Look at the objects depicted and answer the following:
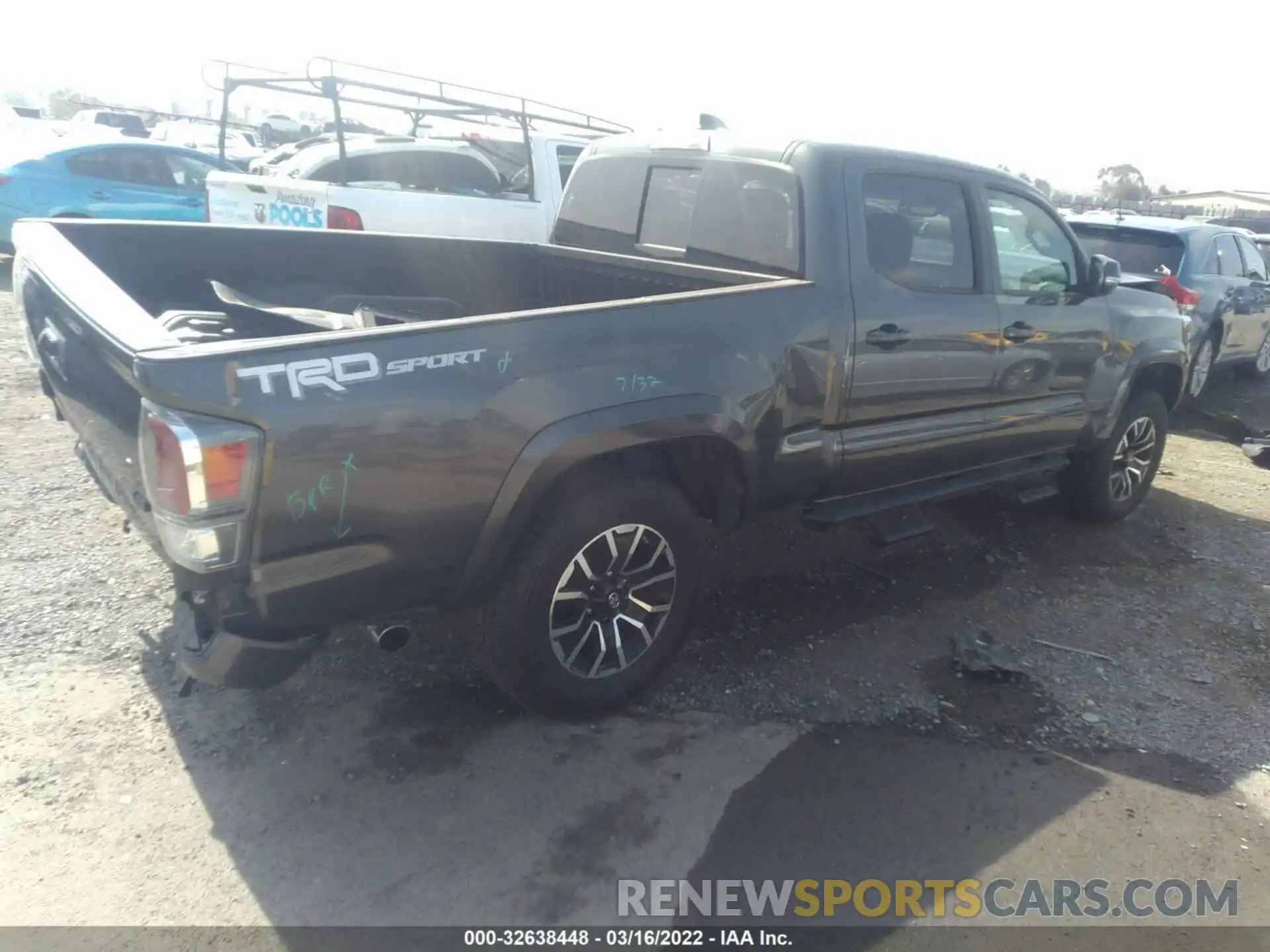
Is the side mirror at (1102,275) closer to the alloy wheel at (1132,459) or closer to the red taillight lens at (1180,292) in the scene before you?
the alloy wheel at (1132,459)

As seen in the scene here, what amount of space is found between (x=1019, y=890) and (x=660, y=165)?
3.25 m

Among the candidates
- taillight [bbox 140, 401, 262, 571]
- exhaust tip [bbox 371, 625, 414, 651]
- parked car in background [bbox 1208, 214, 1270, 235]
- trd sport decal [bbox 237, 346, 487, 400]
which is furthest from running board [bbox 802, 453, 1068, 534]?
parked car in background [bbox 1208, 214, 1270, 235]

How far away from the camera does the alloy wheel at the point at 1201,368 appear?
27.7ft

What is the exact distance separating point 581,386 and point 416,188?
644cm

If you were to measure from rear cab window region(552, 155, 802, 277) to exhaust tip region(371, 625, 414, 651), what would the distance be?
2.00 m

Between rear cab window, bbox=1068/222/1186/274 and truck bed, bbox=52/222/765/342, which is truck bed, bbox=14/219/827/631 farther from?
rear cab window, bbox=1068/222/1186/274

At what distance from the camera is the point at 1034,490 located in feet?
16.8

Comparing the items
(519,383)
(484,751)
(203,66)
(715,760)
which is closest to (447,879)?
(484,751)

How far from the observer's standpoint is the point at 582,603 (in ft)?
10.8

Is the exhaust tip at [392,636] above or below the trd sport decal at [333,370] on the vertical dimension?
below

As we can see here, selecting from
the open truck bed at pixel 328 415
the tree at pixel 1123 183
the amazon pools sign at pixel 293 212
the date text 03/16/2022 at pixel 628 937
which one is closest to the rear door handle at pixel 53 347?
the open truck bed at pixel 328 415

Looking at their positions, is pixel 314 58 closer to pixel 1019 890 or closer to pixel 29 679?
pixel 29 679

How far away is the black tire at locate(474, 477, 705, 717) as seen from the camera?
3.06 metres

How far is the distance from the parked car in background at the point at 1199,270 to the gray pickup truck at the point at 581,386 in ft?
10.4
